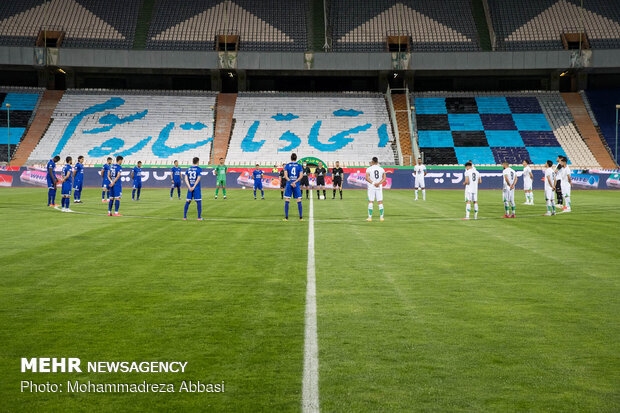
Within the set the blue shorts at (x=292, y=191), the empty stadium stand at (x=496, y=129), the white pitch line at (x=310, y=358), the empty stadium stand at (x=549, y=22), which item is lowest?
the white pitch line at (x=310, y=358)

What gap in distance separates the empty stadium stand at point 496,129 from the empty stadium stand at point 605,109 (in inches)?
109

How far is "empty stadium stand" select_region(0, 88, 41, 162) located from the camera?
54469 millimetres

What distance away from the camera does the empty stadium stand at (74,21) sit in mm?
60688

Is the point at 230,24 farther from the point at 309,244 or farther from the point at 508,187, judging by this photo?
the point at 309,244

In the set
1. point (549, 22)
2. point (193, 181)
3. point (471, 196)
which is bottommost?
point (471, 196)

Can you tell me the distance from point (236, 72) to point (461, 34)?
80.4ft

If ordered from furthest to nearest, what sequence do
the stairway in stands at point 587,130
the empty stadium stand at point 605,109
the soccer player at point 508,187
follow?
the empty stadium stand at point 605,109 < the stairway in stands at point 587,130 < the soccer player at point 508,187

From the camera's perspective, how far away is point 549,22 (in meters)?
62.4

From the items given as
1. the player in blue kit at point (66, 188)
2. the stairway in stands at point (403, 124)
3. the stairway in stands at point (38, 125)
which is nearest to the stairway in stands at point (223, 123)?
the stairway in stands at point (38, 125)

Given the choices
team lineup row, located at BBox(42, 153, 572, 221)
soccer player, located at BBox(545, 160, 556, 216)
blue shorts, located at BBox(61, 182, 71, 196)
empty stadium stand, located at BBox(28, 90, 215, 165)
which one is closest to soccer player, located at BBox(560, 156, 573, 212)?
team lineup row, located at BBox(42, 153, 572, 221)

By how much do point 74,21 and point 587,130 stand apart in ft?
178

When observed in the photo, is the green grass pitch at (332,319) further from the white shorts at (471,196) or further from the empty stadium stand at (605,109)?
the empty stadium stand at (605,109)

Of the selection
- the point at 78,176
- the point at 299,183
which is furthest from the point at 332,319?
the point at 78,176

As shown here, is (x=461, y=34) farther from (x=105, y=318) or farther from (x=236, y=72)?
(x=105, y=318)
